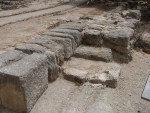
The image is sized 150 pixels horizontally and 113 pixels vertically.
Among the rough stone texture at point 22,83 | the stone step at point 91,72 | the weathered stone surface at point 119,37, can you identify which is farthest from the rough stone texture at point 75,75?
the weathered stone surface at point 119,37

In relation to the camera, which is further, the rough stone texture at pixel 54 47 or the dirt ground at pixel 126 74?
the rough stone texture at pixel 54 47

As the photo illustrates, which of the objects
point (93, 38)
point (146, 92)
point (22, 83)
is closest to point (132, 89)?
point (146, 92)

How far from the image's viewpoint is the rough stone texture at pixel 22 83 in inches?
89.5

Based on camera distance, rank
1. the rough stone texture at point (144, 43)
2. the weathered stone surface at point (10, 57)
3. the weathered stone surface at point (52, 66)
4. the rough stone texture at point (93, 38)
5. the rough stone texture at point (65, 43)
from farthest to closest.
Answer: the rough stone texture at point (144, 43), the rough stone texture at point (93, 38), the rough stone texture at point (65, 43), the weathered stone surface at point (52, 66), the weathered stone surface at point (10, 57)

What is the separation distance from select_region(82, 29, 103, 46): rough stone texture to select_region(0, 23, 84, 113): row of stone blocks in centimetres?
52

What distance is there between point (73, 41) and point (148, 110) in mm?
1615

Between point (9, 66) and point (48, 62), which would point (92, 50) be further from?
point (9, 66)

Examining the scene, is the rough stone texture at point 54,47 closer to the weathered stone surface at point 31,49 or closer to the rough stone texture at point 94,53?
the weathered stone surface at point 31,49

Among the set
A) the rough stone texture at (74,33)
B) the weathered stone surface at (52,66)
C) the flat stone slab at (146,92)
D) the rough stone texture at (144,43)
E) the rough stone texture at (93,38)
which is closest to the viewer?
the weathered stone surface at (52,66)

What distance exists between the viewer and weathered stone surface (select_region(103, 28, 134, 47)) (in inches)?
152

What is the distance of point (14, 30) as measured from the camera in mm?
4617

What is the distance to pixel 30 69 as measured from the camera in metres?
2.39

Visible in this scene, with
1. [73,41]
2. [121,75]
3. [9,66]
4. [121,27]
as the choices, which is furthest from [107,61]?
[9,66]

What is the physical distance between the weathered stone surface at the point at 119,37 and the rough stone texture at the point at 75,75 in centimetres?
101
